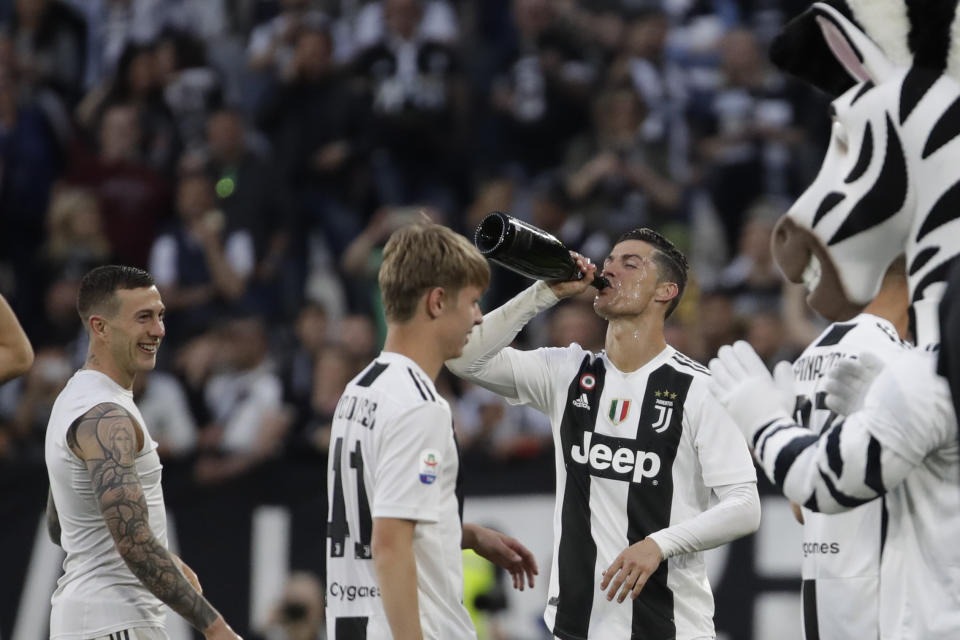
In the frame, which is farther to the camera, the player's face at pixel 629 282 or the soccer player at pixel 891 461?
the player's face at pixel 629 282

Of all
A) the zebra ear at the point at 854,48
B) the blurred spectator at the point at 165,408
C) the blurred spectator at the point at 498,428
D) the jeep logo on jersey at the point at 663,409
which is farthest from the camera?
the blurred spectator at the point at 165,408

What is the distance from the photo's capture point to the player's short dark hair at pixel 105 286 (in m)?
4.74

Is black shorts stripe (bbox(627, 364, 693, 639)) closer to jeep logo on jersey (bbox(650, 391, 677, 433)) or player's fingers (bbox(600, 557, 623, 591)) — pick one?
jeep logo on jersey (bbox(650, 391, 677, 433))

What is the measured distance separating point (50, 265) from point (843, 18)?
25.9ft

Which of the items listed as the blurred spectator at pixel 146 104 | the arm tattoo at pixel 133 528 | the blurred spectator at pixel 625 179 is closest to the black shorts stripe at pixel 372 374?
the arm tattoo at pixel 133 528

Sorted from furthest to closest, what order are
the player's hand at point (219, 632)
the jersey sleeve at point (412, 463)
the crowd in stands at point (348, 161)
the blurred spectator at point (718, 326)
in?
the crowd in stands at point (348, 161), the blurred spectator at point (718, 326), the player's hand at point (219, 632), the jersey sleeve at point (412, 463)

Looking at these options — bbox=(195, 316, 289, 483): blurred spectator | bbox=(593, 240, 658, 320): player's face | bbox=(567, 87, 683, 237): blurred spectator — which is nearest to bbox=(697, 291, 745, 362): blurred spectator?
bbox=(567, 87, 683, 237): blurred spectator

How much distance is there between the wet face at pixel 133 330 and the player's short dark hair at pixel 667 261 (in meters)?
1.86

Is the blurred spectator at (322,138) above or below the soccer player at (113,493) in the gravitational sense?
above

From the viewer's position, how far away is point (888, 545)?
3695 millimetres

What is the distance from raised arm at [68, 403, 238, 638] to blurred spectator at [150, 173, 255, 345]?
5.39 meters

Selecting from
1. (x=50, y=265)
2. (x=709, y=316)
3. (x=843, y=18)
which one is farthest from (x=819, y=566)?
(x=50, y=265)

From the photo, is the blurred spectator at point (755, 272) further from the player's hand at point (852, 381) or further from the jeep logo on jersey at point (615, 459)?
the player's hand at point (852, 381)

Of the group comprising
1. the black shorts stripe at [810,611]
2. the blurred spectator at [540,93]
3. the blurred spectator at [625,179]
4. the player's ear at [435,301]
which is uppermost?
the blurred spectator at [540,93]
